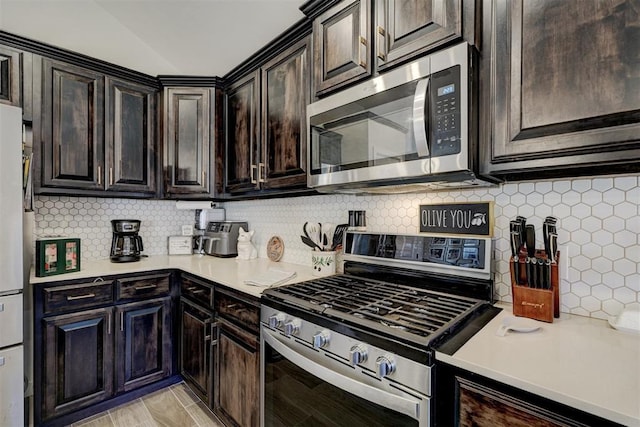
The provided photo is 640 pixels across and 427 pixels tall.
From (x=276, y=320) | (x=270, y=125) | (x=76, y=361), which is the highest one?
(x=270, y=125)

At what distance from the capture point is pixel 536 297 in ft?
3.49

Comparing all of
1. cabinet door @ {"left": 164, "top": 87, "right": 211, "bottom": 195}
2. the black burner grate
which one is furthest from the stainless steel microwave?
cabinet door @ {"left": 164, "top": 87, "right": 211, "bottom": 195}

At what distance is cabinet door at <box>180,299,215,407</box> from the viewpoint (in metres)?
1.80

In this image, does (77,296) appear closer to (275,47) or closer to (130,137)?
(130,137)

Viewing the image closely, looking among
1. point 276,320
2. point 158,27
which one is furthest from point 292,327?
point 158,27

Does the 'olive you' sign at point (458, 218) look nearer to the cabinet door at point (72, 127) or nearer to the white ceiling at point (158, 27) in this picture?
the white ceiling at point (158, 27)

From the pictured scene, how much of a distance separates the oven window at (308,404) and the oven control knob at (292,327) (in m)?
0.13

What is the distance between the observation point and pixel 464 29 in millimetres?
1049

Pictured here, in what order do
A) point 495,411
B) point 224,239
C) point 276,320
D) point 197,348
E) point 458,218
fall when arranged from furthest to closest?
point 224,239
point 197,348
point 458,218
point 276,320
point 495,411

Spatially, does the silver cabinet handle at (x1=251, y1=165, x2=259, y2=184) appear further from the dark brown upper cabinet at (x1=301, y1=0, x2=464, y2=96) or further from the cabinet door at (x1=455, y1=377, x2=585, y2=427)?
the cabinet door at (x1=455, y1=377, x2=585, y2=427)

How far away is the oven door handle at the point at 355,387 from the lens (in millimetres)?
850

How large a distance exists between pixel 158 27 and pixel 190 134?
90 centimetres

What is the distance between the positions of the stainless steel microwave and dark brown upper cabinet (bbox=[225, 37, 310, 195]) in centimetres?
25

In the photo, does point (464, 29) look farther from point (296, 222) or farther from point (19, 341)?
point (19, 341)
